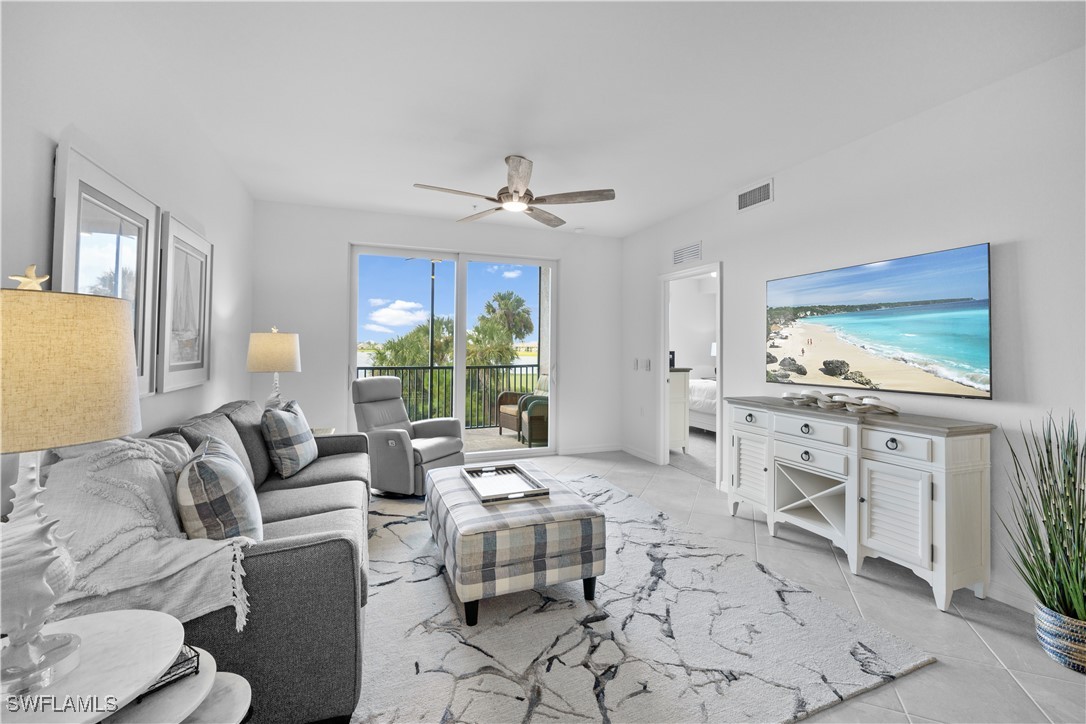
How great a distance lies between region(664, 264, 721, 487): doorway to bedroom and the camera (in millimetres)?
4918

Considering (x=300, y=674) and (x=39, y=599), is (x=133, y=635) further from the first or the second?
(x=300, y=674)

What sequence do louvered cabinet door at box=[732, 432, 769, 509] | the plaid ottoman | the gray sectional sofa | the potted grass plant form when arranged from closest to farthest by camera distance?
the gray sectional sofa
the potted grass plant
the plaid ottoman
louvered cabinet door at box=[732, 432, 769, 509]

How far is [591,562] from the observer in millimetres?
2316

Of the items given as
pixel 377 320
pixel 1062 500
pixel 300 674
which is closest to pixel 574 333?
pixel 377 320

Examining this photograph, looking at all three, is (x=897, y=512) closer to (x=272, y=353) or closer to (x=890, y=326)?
(x=890, y=326)

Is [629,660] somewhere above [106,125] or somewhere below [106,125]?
below

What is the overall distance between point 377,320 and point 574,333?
7.29 feet

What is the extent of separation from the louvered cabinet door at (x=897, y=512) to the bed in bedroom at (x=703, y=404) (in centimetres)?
368

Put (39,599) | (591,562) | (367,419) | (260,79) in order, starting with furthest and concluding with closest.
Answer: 1. (367,419)
2. (260,79)
3. (591,562)
4. (39,599)

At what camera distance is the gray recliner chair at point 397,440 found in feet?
12.6

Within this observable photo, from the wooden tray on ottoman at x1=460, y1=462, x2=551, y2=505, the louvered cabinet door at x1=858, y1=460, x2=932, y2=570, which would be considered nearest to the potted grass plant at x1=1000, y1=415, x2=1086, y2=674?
the louvered cabinet door at x1=858, y1=460, x2=932, y2=570

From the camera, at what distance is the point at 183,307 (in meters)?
2.71

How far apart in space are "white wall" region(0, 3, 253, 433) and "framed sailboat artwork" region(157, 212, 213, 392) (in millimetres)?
105

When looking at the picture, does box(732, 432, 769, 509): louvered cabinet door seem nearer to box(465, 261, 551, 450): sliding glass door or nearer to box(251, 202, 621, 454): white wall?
box(251, 202, 621, 454): white wall
